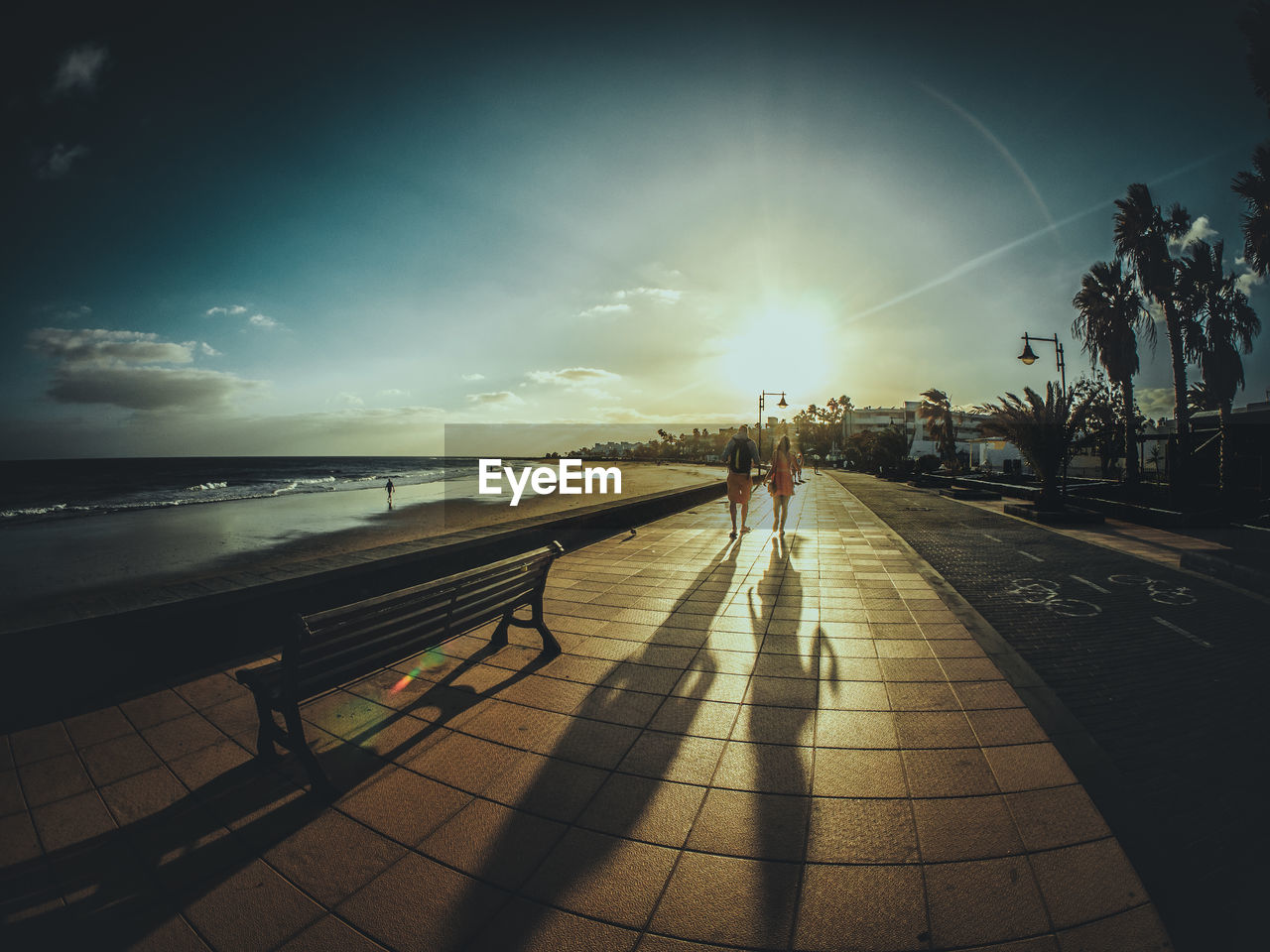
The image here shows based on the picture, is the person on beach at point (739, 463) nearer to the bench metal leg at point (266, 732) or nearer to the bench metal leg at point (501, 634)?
the bench metal leg at point (501, 634)

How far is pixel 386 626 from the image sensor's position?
3.12 m

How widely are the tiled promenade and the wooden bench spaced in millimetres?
365

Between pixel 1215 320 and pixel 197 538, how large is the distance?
159ft

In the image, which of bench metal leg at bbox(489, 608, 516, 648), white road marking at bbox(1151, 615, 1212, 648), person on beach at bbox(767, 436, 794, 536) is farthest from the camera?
person on beach at bbox(767, 436, 794, 536)

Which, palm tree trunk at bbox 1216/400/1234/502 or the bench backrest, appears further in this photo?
palm tree trunk at bbox 1216/400/1234/502

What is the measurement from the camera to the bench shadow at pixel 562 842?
1869mm

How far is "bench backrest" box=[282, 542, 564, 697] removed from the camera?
270cm

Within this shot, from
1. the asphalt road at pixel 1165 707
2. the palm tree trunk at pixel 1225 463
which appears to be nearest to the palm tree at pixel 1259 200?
the palm tree trunk at pixel 1225 463

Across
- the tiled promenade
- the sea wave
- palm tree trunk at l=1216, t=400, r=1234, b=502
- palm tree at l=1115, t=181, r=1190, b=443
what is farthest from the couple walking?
the sea wave

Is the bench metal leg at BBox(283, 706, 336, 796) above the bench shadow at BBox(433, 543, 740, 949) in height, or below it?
above

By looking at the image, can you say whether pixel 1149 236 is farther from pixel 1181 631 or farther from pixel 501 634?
pixel 501 634

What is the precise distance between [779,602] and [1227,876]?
12.7 feet

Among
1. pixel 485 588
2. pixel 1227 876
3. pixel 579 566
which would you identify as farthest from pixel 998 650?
pixel 579 566

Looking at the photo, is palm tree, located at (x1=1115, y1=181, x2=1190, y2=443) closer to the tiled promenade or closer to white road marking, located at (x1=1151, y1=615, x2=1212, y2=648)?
white road marking, located at (x1=1151, y1=615, x2=1212, y2=648)
